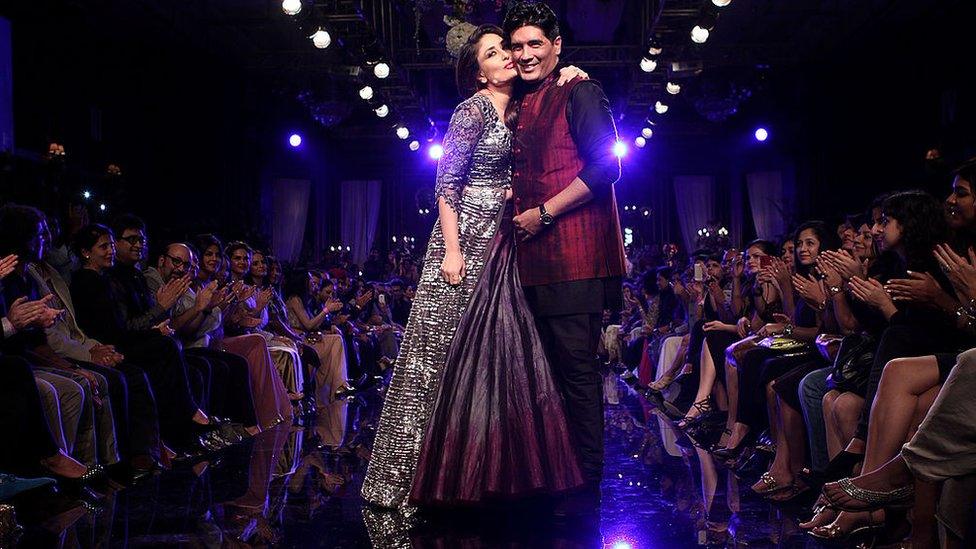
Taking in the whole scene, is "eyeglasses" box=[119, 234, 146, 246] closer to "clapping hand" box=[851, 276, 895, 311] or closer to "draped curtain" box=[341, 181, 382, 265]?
"clapping hand" box=[851, 276, 895, 311]

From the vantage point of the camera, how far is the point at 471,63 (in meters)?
3.15

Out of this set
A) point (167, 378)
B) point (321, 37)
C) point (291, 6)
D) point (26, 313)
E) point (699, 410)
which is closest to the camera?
point (26, 313)

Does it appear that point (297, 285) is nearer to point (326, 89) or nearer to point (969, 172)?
point (969, 172)

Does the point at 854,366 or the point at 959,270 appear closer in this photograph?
the point at 959,270

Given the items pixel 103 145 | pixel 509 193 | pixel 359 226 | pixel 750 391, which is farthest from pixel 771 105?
pixel 509 193

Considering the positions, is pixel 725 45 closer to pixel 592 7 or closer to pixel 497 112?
pixel 592 7

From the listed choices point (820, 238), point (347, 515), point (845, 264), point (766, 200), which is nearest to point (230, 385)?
point (347, 515)

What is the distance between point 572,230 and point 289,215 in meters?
17.5

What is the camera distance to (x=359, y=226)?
882 inches

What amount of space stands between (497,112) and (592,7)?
10.6 metres

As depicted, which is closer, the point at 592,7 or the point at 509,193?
the point at 509,193

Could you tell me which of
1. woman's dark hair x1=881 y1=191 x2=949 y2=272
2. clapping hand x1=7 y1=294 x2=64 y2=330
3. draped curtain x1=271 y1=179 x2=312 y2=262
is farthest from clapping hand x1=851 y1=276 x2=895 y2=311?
draped curtain x1=271 y1=179 x2=312 y2=262

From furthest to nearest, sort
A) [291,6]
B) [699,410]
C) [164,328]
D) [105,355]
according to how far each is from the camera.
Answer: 1. [291,6]
2. [699,410]
3. [164,328]
4. [105,355]

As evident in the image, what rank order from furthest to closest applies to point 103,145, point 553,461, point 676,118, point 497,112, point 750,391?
point 676,118 < point 103,145 < point 750,391 < point 497,112 < point 553,461
